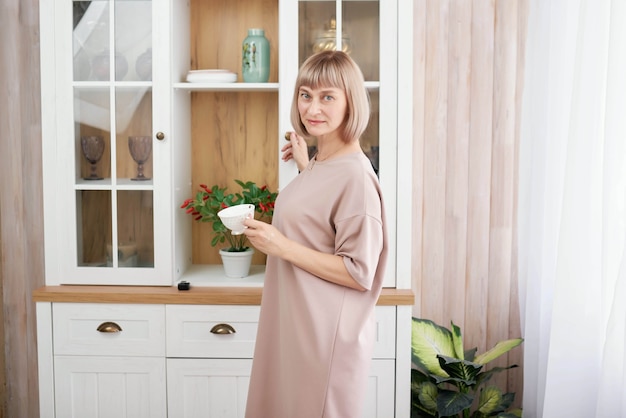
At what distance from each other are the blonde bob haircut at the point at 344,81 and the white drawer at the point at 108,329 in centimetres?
108

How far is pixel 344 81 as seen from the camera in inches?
63.4

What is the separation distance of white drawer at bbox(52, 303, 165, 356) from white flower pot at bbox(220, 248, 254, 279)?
313 millimetres

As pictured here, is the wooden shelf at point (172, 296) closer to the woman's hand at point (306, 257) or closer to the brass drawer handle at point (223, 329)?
the brass drawer handle at point (223, 329)

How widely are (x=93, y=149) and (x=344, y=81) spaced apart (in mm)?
1169

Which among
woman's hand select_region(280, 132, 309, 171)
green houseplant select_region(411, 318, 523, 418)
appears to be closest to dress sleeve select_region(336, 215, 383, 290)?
woman's hand select_region(280, 132, 309, 171)

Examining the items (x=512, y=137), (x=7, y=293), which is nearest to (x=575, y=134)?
(x=512, y=137)

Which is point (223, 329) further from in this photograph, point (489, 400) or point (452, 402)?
point (489, 400)

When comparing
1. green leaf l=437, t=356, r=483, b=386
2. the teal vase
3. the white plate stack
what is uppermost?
the teal vase

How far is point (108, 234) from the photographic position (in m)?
2.33

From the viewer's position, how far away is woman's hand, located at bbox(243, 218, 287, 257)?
62.6 inches

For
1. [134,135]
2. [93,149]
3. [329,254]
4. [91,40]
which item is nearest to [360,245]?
[329,254]

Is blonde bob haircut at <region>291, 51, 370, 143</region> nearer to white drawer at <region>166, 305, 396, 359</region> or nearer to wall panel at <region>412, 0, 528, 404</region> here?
Result: white drawer at <region>166, 305, 396, 359</region>

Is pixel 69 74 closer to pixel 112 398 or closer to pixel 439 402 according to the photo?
pixel 112 398

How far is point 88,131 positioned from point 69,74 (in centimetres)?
22
